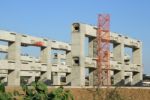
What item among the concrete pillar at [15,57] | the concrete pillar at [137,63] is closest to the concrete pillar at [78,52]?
the concrete pillar at [15,57]

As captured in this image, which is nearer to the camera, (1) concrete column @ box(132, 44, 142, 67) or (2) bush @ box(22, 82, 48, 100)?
(2) bush @ box(22, 82, 48, 100)

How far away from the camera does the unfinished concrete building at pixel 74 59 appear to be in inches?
2061

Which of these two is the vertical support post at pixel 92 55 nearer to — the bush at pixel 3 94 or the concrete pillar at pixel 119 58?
the concrete pillar at pixel 119 58

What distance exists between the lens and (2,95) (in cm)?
524

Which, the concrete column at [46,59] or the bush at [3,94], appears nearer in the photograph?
the bush at [3,94]

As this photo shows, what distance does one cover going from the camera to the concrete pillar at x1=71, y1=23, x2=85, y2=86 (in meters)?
51.8

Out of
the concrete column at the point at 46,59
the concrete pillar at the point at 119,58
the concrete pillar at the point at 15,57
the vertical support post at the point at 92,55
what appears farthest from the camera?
the concrete column at the point at 46,59

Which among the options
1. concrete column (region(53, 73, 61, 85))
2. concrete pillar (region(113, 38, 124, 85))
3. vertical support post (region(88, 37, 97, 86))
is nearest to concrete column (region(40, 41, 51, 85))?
concrete column (region(53, 73, 61, 85))

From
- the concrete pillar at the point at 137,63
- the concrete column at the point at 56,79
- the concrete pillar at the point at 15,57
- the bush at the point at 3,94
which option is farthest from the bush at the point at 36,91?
the concrete column at the point at 56,79

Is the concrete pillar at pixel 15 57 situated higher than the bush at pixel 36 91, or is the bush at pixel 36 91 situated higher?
the concrete pillar at pixel 15 57

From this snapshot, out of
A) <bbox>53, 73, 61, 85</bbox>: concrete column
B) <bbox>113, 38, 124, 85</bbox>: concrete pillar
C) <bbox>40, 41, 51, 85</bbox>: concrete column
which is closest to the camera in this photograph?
<bbox>113, 38, 124, 85</bbox>: concrete pillar

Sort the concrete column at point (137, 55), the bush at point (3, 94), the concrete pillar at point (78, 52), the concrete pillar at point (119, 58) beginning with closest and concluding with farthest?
the bush at point (3, 94)
the concrete pillar at point (78, 52)
the concrete pillar at point (119, 58)
the concrete column at point (137, 55)

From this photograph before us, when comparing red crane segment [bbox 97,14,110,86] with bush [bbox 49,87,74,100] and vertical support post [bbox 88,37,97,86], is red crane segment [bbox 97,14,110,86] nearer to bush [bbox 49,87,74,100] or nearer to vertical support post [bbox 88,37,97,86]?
vertical support post [bbox 88,37,97,86]

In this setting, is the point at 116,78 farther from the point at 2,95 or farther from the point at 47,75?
the point at 2,95
